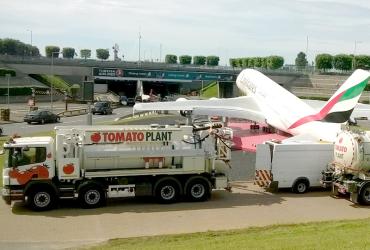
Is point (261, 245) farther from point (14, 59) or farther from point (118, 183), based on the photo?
point (14, 59)

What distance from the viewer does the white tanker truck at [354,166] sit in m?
22.6

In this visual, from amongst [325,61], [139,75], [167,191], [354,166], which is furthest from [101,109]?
[325,61]

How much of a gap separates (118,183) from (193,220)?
146 inches

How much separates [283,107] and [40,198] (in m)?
23.7

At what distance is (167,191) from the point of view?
22.0 metres

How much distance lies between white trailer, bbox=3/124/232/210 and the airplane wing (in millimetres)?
21521

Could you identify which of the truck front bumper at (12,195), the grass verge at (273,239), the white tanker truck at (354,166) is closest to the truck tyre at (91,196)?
the truck front bumper at (12,195)

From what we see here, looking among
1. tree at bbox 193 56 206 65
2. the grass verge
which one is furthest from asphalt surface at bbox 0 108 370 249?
tree at bbox 193 56 206 65

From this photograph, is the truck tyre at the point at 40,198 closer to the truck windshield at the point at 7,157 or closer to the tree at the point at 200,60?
the truck windshield at the point at 7,157

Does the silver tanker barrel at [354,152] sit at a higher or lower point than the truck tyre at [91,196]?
higher

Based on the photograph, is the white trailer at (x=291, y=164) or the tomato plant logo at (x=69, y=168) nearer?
the tomato plant logo at (x=69, y=168)

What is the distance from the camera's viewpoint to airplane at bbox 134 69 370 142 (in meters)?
30.9

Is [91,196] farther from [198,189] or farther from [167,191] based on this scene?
[198,189]

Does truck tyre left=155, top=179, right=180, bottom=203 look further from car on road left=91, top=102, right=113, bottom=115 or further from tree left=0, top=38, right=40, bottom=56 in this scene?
tree left=0, top=38, right=40, bottom=56
